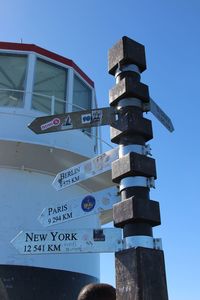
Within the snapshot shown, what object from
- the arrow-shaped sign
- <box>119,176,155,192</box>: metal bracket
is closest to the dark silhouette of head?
<box>119,176,155,192</box>: metal bracket

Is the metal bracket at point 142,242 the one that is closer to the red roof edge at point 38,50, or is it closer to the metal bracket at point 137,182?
the metal bracket at point 137,182

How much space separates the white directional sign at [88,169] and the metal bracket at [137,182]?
374mm

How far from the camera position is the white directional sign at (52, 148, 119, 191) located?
4214 millimetres

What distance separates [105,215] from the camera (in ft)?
44.2

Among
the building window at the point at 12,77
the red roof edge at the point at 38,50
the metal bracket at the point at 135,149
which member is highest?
the red roof edge at the point at 38,50

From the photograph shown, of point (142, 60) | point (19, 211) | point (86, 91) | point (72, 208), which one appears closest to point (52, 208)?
point (72, 208)

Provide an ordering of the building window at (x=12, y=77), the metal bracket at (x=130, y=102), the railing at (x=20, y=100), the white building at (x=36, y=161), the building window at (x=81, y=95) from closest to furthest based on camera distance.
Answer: the metal bracket at (x=130, y=102) < the white building at (x=36, y=161) < the railing at (x=20, y=100) < the building window at (x=12, y=77) < the building window at (x=81, y=95)

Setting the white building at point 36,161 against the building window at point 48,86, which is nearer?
the white building at point 36,161

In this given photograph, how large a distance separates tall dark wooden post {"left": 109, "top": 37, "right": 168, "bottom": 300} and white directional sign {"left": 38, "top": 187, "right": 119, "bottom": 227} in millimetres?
315

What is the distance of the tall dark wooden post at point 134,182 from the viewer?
3385 millimetres

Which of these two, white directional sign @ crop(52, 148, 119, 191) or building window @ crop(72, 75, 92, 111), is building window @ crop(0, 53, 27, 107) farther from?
white directional sign @ crop(52, 148, 119, 191)

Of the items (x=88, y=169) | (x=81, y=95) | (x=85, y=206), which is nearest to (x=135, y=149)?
(x=88, y=169)

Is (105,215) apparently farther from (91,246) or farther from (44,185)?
(91,246)

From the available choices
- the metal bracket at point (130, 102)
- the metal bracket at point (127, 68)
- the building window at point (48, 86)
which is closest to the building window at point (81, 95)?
the building window at point (48, 86)
